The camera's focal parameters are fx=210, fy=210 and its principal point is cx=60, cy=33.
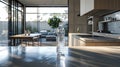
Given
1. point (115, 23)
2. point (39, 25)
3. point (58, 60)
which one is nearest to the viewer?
point (58, 60)

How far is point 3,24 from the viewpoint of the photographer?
8258 mm

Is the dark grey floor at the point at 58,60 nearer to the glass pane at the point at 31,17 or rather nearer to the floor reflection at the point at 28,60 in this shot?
the floor reflection at the point at 28,60

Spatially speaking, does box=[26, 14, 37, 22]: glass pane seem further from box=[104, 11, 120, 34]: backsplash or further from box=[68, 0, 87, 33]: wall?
box=[104, 11, 120, 34]: backsplash

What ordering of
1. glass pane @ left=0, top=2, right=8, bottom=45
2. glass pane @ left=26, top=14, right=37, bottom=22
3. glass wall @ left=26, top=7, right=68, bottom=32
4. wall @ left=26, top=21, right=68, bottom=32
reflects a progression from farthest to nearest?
wall @ left=26, top=21, right=68, bottom=32, glass pane @ left=26, top=14, right=37, bottom=22, glass wall @ left=26, top=7, right=68, bottom=32, glass pane @ left=0, top=2, right=8, bottom=45

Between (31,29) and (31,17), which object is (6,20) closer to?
(31,17)

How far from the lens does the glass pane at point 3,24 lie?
313 inches

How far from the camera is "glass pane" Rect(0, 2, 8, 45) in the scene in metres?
7.94

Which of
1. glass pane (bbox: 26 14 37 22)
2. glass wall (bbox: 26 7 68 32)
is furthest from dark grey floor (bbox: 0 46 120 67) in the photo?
glass pane (bbox: 26 14 37 22)

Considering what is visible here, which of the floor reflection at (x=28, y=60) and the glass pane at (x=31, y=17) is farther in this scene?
the glass pane at (x=31, y=17)

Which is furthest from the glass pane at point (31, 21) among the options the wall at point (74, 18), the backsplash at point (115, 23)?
the backsplash at point (115, 23)

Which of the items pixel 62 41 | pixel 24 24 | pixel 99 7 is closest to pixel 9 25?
pixel 24 24

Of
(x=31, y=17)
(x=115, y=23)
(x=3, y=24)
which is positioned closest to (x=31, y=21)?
(x=31, y=17)

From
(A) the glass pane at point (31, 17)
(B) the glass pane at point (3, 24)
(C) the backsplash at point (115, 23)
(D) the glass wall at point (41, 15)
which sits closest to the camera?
(C) the backsplash at point (115, 23)

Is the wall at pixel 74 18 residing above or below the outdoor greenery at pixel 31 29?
above
